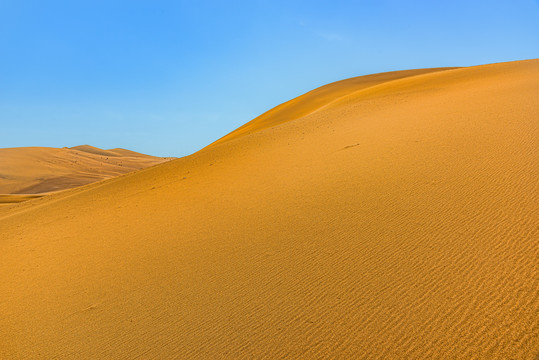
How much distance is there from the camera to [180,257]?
589 centimetres

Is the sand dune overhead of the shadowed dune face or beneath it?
overhead

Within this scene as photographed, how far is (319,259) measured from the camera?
4758 millimetres

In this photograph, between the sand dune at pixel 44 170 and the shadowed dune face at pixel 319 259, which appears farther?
the sand dune at pixel 44 170

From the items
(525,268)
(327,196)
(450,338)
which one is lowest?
(450,338)

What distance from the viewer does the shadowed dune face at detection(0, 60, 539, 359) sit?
335 cm

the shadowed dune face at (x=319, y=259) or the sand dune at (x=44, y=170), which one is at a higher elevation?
the sand dune at (x=44, y=170)

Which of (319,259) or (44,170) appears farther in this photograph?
(44,170)

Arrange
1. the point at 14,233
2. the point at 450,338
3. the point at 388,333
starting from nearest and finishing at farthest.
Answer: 1. the point at 450,338
2. the point at 388,333
3. the point at 14,233

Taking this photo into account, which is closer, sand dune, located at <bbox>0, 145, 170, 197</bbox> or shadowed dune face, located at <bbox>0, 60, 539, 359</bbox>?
shadowed dune face, located at <bbox>0, 60, 539, 359</bbox>

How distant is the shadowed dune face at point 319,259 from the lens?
11.0 feet

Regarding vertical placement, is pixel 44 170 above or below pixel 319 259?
above

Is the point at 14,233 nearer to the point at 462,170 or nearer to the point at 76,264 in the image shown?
the point at 76,264

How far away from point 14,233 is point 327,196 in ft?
26.9

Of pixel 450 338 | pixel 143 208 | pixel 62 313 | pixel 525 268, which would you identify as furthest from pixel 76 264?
pixel 525 268
